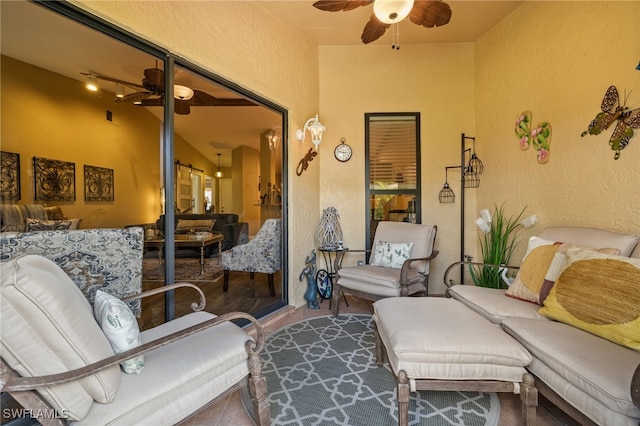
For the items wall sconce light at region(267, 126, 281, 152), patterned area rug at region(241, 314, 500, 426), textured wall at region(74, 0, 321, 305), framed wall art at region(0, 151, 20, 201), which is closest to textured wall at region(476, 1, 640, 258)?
patterned area rug at region(241, 314, 500, 426)

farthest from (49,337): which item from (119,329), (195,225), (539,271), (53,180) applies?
(539,271)

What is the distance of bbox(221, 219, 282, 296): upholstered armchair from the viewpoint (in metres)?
3.08

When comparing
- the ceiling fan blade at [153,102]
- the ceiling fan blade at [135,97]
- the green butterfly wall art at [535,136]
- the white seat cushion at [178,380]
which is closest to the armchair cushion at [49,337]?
the white seat cushion at [178,380]

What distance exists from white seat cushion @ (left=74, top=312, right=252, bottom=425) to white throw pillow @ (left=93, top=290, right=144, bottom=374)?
4 centimetres

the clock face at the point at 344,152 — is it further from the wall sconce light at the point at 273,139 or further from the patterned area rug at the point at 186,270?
the patterned area rug at the point at 186,270

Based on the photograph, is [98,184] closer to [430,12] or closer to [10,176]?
[10,176]

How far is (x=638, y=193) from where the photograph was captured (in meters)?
1.80

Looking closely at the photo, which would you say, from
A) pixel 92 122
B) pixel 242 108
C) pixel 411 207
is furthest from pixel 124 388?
pixel 411 207

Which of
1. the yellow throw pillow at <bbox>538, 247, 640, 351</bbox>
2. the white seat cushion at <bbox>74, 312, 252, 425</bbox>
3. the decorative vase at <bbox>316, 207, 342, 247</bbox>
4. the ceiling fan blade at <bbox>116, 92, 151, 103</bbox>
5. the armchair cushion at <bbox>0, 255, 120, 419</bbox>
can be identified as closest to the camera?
the armchair cushion at <bbox>0, 255, 120, 419</bbox>

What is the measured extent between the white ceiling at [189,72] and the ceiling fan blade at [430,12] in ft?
3.74

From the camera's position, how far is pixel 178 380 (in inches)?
43.8

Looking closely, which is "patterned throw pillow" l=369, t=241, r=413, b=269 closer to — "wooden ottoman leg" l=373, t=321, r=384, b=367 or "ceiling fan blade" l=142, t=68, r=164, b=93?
"wooden ottoman leg" l=373, t=321, r=384, b=367

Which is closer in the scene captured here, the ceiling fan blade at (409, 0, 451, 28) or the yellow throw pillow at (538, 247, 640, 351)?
the yellow throw pillow at (538, 247, 640, 351)

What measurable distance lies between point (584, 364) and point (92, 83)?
3489 millimetres
